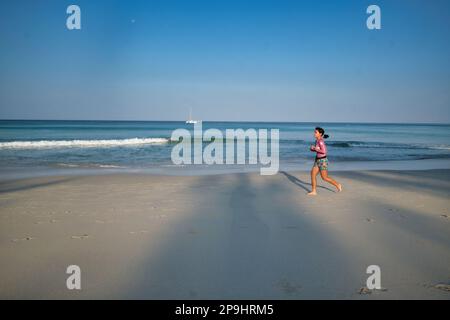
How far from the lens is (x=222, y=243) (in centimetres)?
473

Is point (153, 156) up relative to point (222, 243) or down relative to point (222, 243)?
up

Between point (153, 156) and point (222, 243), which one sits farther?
point (153, 156)

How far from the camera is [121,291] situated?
337cm

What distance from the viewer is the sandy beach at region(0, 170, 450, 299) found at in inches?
136

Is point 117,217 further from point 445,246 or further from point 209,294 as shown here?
point 445,246

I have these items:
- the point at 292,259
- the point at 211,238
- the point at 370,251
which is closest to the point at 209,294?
the point at 292,259

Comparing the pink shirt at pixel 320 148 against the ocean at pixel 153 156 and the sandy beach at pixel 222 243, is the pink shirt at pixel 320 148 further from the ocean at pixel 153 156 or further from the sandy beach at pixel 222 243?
the ocean at pixel 153 156

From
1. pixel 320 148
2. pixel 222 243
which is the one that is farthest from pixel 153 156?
pixel 222 243

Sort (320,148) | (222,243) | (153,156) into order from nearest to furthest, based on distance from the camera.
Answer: (222,243), (320,148), (153,156)

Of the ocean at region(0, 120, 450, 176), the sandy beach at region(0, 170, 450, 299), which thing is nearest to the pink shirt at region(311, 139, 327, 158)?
the sandy beach at region(0, 170, 450, 299)

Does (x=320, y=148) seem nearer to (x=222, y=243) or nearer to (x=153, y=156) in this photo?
(x=222, y=243)
